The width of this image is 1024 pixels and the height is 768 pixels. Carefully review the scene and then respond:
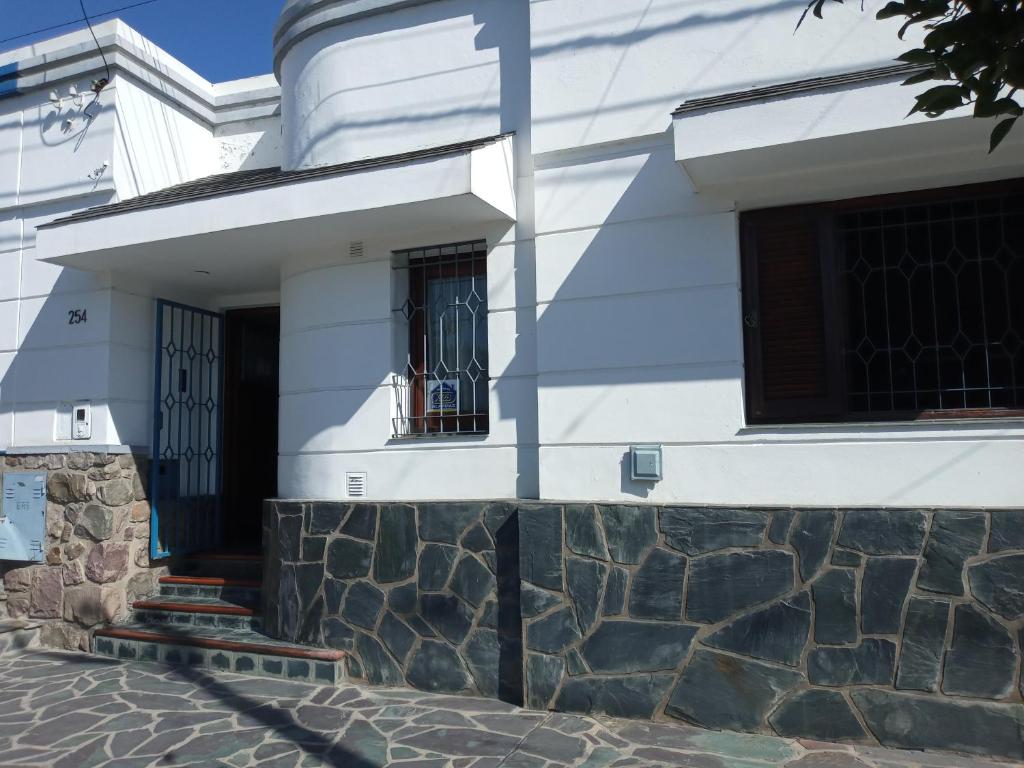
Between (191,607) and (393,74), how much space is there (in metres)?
4.51

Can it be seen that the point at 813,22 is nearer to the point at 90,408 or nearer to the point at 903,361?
the point at 903,361

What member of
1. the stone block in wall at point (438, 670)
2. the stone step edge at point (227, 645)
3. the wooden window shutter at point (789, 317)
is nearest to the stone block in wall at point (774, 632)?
the wooden window shutter at point (789, 317)

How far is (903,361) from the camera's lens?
4793 millimetres

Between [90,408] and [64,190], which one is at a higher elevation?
[64,190]

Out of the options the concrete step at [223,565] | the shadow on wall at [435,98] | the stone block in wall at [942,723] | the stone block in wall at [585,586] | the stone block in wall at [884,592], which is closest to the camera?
the stone block in wall at [942,723]

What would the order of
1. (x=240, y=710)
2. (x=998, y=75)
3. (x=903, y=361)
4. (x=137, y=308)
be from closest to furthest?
(x=998, y=75)
(x=903, y=361)
(x=240, y=710)
(x=137, y=308)

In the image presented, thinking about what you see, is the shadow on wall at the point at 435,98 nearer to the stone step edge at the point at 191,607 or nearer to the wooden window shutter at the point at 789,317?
the wooden window shutter at the point at 789,317

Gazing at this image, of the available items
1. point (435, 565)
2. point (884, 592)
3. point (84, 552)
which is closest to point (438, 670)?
point (435, 565)

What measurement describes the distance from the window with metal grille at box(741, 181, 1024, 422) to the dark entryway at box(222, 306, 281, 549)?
477cm

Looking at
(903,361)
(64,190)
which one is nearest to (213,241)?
(64,190)

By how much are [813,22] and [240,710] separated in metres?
5.54

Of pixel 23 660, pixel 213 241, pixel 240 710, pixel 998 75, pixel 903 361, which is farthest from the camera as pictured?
pixel 23 660

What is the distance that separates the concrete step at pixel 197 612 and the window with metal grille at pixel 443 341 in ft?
6.63

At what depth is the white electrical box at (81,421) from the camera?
22.5ft
